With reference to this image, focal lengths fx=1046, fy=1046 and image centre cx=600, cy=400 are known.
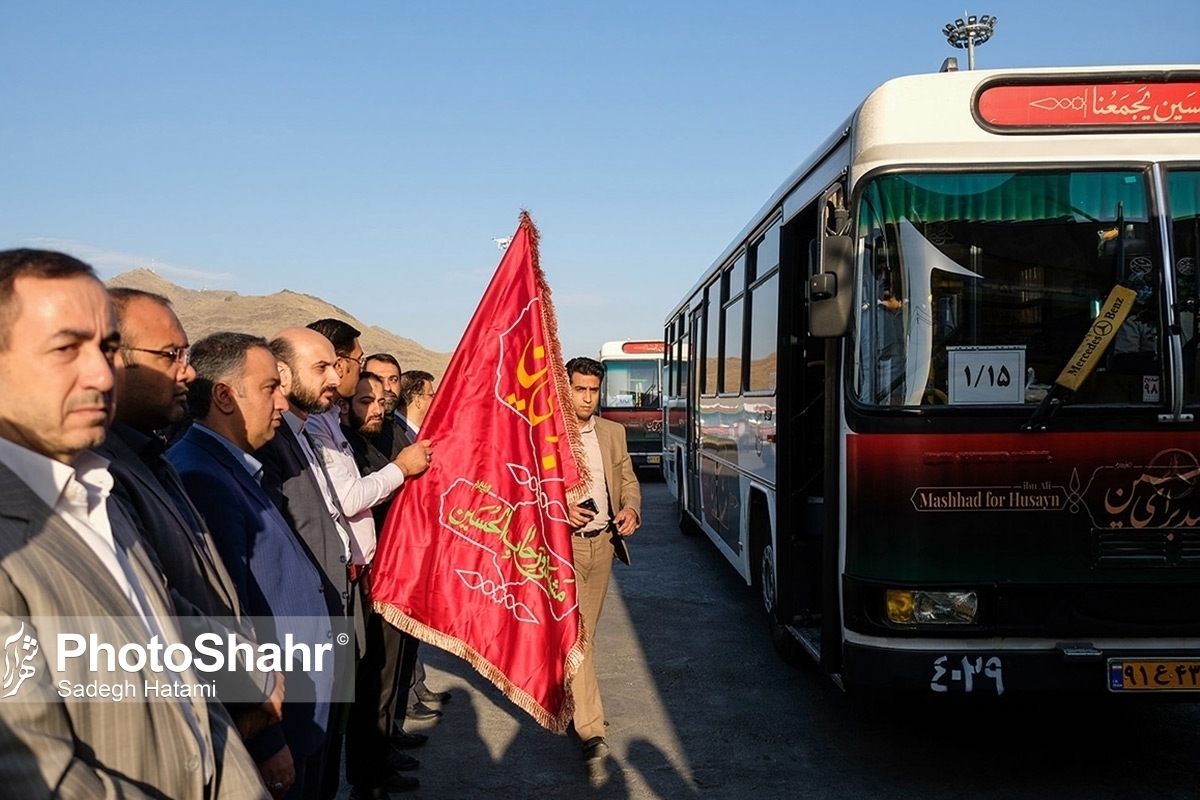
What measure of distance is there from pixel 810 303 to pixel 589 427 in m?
1.59

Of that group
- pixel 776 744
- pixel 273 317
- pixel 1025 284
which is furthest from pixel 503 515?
pixel 273 317

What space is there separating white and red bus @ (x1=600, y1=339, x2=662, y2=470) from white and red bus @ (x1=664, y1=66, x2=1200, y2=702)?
18072mm

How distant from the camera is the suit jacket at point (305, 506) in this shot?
3.89m

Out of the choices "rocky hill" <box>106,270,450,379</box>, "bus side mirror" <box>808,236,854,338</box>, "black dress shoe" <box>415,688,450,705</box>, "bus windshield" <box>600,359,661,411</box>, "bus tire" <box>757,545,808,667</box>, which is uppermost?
"rocky hill" <box>106,270,450,379</box>

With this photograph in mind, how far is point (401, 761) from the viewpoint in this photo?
5.31 metres

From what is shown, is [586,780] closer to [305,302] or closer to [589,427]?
[589,427]

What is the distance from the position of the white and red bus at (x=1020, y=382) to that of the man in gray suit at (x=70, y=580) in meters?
3.50

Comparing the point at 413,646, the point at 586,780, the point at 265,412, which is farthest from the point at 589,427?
the point at 265,412

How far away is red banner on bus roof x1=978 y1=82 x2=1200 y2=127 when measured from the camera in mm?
4992

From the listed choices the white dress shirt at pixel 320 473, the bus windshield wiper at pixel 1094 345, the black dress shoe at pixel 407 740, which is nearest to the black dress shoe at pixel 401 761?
the black dress shoe at pixel 407 740

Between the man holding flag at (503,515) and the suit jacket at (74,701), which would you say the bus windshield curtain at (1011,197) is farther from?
the suit jacket at (74,701)

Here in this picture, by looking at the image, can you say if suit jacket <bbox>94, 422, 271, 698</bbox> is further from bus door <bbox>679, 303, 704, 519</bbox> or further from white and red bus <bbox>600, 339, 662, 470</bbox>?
white and red bus <bbox>600, 339, 662, 470</bbox>

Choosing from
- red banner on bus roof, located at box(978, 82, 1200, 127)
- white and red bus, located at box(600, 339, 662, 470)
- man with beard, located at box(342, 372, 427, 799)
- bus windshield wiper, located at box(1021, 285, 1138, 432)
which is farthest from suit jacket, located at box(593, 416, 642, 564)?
white and red bus, located at box(600, 339, 662, 470)

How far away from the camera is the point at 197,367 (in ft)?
11.3
